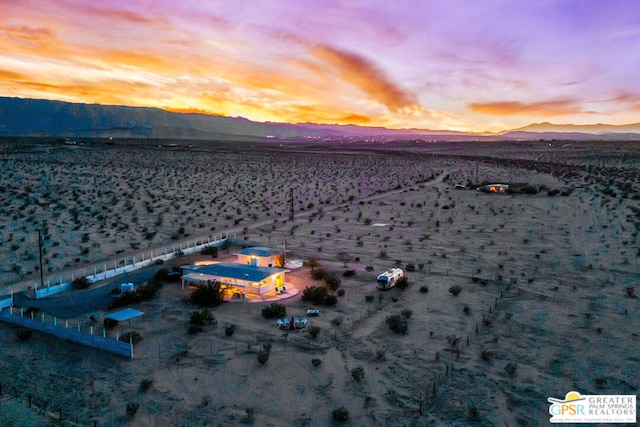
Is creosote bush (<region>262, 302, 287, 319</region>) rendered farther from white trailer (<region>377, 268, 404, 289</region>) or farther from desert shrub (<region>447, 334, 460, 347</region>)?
desert shrub (<region>447, 334, 460, 347</region>)

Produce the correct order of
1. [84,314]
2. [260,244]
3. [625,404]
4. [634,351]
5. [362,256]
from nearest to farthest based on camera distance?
[625,404] → [634,351] → [84,314] → [362,256] → [260,244]

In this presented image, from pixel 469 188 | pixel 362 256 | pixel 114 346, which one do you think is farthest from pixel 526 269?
pixel 469 188

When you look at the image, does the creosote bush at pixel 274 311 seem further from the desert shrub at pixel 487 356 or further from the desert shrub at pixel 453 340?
the desert shrub at pixel 487 356

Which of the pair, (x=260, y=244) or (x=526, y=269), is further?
(x=260, y=244)

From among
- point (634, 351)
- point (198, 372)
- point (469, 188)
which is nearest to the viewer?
point (198, 372)

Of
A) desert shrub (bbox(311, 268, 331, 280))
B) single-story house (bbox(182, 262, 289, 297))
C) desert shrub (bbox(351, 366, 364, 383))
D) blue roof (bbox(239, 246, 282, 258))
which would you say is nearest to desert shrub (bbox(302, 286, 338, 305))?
single-story house (bbox(182, 262, 289, 297))

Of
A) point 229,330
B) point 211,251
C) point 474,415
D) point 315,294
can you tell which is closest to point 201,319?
point 229,330

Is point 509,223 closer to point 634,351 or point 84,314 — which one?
Answer: point 634,351
